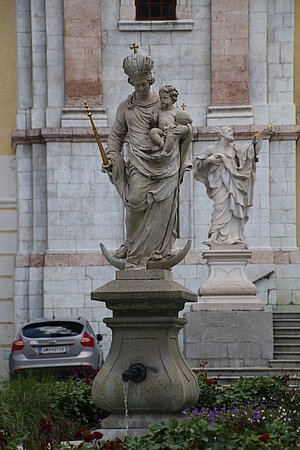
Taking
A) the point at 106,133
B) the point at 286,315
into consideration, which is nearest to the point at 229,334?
the point at 286,315

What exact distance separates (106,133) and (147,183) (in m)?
15.2

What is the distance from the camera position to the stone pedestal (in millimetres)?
21828

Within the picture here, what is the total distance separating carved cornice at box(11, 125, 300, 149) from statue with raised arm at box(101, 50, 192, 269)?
14.8 meters

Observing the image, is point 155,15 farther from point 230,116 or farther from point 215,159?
point 215,159

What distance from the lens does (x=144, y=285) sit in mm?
12078

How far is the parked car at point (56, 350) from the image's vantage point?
21.2 metres

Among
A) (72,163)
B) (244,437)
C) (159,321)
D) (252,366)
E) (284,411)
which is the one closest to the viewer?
(244,437)

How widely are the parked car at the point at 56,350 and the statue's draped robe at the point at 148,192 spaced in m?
8.74

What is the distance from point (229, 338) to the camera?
21.6 meters

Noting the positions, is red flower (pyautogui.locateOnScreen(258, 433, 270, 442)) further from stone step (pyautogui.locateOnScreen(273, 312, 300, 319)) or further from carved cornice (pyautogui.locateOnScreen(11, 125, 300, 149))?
carved cornice (pyautogui.locateOnScreen(11, 125, 300, 149))

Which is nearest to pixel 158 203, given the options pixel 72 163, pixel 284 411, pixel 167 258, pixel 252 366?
pixel 167 258

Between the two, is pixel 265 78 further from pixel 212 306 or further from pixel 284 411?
pixel 284 411

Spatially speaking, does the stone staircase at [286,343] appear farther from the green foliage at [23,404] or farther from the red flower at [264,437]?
the red flower at [264,437]

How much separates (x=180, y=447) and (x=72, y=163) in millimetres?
17926
